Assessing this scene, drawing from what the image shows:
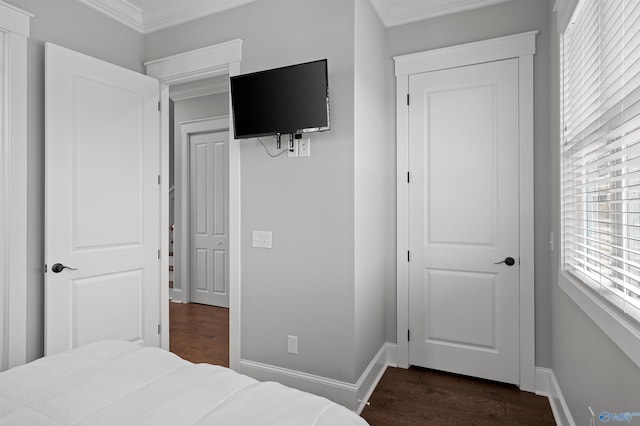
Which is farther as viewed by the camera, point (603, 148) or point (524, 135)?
point (524, 135)

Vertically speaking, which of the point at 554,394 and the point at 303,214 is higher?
the point at 303,214

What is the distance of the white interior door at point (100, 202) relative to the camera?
7.75 ft

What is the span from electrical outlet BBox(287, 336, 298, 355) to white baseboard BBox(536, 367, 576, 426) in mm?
1549

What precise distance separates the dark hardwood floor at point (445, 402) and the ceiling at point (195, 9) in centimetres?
266

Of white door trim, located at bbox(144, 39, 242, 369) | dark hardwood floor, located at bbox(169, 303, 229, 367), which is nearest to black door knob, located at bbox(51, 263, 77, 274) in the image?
white door trim, located at bbox(144, 39, 242, 369)

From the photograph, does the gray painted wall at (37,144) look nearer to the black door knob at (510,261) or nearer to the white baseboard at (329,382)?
the white baseboard at (329,382)

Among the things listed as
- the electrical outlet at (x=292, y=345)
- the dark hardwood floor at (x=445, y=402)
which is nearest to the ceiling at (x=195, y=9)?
the electrical outlet at (x=292, y=345)

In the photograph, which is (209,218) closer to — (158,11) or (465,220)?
(158,11)

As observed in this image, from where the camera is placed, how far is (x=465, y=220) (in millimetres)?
2711

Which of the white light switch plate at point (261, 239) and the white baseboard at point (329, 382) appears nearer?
the white baseboard at point (329, 382)

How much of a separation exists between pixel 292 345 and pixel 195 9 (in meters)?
2.53

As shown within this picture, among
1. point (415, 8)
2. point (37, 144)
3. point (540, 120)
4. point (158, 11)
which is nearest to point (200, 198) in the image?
point (158, 11)

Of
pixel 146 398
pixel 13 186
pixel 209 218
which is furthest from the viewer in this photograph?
pixel 209 218

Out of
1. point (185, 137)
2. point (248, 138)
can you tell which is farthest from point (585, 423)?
point (185, 137)
